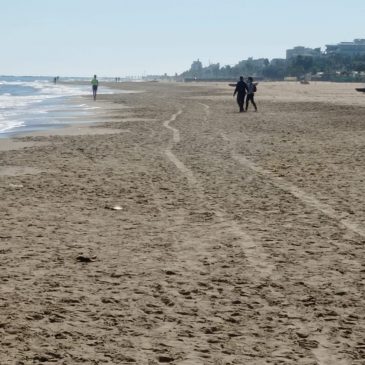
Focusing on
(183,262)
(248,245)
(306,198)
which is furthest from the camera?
(306,198)

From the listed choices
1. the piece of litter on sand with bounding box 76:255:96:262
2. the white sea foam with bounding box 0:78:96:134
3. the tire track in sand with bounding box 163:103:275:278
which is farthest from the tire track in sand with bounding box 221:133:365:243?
the white sea foam with bounding box 0:78:96:134

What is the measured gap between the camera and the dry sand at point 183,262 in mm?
3703

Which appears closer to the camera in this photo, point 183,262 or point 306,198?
point 183,262

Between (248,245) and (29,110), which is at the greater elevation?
(29,110)

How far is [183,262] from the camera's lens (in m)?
5.39

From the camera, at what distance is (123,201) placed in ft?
26.5

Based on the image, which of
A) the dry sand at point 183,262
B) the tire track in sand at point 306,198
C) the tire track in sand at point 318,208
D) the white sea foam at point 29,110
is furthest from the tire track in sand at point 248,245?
the white sea foam at point 29,110

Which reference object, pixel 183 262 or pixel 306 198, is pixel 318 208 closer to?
pixel 306 198

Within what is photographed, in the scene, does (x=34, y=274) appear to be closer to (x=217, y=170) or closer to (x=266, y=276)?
(x=266, y=276)

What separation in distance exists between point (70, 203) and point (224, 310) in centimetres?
413

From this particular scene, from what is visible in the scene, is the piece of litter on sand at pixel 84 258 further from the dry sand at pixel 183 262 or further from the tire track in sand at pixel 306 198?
the tire track in sand at pixel 306 198

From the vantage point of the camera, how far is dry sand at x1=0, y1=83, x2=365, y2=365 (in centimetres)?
370

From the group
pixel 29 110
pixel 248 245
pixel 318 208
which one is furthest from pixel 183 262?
pixel 29 110

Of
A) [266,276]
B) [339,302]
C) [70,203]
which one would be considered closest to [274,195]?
[70,203]
